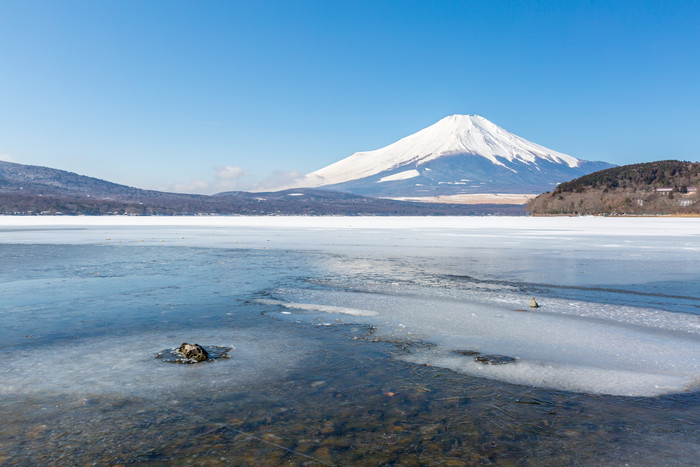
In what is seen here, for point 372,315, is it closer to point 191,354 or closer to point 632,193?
point 191,354

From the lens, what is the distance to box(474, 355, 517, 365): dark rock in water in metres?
5.94

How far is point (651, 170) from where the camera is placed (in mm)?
112375

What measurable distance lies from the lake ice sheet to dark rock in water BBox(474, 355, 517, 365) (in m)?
0.10

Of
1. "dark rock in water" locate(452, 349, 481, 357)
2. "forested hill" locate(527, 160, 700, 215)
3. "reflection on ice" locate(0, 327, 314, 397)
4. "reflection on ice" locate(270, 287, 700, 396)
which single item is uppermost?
"forested hill" locate(527, 160, 700, 215)

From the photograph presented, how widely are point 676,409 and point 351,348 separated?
141 inches

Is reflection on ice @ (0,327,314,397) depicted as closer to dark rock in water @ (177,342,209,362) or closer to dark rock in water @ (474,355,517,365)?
dark rock in water @ (177,342,209,362)

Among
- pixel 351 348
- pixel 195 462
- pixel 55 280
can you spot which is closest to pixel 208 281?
pixel 55 280

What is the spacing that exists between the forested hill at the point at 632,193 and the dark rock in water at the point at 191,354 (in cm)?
10056

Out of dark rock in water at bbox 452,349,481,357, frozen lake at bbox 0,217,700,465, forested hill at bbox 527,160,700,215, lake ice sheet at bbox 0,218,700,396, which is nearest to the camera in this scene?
frozen lake at bbox 0,217,700,465

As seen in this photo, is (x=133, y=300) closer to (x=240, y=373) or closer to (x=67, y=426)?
(x=240, y=373)

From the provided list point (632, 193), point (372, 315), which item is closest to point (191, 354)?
point (372, 315)

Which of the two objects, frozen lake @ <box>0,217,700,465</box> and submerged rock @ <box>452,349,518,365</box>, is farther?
submerged rock @ <box>452,349,518,365</box>

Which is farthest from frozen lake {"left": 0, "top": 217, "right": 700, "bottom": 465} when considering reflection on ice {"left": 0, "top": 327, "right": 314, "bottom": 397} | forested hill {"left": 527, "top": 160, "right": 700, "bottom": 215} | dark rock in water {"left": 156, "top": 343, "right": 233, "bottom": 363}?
forested hill {"left": 527, "top": 160, "right": 700, "bottom": 215}

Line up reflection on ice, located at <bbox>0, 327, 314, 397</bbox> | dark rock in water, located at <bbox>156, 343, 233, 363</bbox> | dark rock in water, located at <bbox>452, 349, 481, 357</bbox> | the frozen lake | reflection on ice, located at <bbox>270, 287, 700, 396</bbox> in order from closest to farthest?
the frozen lake < reflection on ice, located at <bbox>0, 327, 314, 397</bbox> < reflection on ice, located at <bbox>270, 287, 700, 396</bbox> < dark rock in water, located at <bbox>156, 343, 233, 363</bbox> < dark rock in water, located at <bbox>452, 349, 481, 357</bbox>
